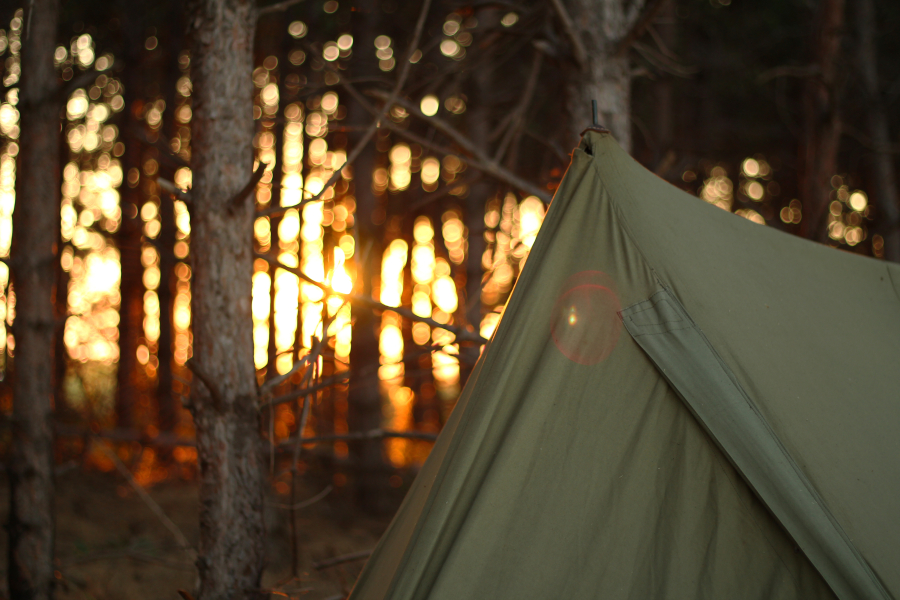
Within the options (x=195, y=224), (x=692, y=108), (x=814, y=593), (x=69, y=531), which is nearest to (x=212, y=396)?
(x=195, y=224)

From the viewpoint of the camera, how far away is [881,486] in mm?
1964

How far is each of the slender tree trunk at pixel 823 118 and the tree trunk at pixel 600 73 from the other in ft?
12.5

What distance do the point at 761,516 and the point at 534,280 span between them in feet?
3.39

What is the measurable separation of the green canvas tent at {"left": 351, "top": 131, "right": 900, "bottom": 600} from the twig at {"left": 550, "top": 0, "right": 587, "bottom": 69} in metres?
1.31

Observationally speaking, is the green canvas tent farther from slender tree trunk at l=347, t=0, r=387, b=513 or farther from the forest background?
slender tree trunk at l=347, t=0, r=387, b=513

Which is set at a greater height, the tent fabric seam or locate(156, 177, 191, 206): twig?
locate(156, 177, 191, 206): twig

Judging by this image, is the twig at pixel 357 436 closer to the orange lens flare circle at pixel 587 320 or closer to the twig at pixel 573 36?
the orange lens flare circle at pixel 587 320

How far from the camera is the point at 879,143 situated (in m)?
7.08

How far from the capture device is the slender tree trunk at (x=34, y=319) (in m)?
3.55

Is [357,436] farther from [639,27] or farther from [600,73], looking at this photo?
[639,27]

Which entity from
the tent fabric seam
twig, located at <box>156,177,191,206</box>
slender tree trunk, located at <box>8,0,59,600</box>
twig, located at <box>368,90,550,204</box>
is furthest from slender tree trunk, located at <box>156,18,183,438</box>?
the tent fabric seam

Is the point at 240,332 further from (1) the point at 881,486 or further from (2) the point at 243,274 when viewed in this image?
(1) the point at 881,486

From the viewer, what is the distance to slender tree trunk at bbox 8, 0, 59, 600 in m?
3.55

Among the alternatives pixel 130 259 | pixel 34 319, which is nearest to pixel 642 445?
pixel 34 319
